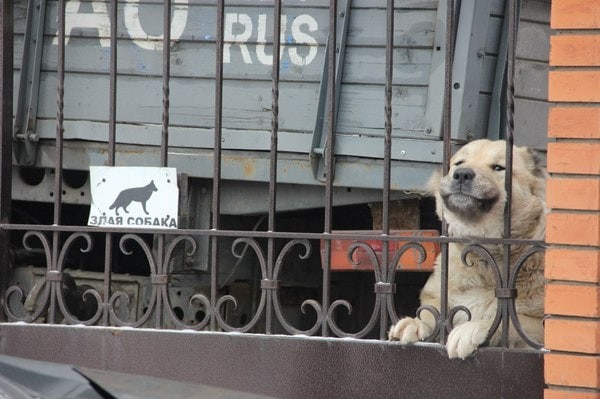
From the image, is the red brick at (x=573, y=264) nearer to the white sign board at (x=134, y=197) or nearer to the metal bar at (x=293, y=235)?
the metal bar at (x=293, y=235)

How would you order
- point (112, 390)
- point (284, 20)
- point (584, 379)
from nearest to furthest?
point (112, 390)
point (584, 379)
point (284, 20)

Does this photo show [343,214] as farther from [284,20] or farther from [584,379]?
[584,379]

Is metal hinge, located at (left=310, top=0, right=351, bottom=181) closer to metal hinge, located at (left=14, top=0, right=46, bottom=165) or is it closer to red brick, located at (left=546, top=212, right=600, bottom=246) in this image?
metal hinge, located at (left=14, top=0, right=46, bottom=165)

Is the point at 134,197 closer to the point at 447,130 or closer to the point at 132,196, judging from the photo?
the point at 132,196

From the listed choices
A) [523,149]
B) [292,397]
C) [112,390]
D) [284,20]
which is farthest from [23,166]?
[112,390]

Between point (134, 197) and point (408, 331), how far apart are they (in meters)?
1.35

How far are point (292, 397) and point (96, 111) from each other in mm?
2245

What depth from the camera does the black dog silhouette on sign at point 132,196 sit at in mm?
4777

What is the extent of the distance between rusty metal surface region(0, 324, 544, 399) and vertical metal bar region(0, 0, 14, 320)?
1.15ft

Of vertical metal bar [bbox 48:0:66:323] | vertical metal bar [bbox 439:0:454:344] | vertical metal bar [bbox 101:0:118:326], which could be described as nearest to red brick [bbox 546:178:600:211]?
vertical metal bar [bbox 439:0:454:344]

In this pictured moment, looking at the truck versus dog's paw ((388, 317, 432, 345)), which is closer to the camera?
dog's paw ((388, 317, 432, 345))

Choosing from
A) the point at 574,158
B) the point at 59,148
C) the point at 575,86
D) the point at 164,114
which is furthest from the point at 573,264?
the point at 59,148

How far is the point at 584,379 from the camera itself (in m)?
3.86

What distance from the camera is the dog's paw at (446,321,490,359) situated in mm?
4238
